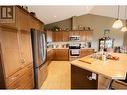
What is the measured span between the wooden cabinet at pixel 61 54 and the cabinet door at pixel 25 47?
14.1ft

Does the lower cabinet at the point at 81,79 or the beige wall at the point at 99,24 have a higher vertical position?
the beige wall at the point at 99,24

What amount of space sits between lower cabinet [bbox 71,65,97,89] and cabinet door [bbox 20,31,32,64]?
40.2 inches

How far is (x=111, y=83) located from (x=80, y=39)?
5073 millimetres

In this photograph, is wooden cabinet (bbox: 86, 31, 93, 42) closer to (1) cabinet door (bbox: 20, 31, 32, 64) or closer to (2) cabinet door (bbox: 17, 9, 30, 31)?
(1) cabinet door (bbox: 20, 31, 32, 64)

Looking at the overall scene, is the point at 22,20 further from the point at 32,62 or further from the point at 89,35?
the point at 89,35

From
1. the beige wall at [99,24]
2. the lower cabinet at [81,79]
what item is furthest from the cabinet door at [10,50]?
the beige wall at [99,24]

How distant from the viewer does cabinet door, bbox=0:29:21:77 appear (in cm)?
175

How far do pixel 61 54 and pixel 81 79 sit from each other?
4488 millimetres

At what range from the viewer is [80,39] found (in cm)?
720

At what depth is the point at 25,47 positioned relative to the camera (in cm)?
248

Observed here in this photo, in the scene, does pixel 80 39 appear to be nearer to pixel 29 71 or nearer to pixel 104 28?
pixel 104 28

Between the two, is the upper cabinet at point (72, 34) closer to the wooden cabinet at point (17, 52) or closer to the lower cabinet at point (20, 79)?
the wooden cabinet at point (17, 52)

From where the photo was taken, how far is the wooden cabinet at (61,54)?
23.0 ft
